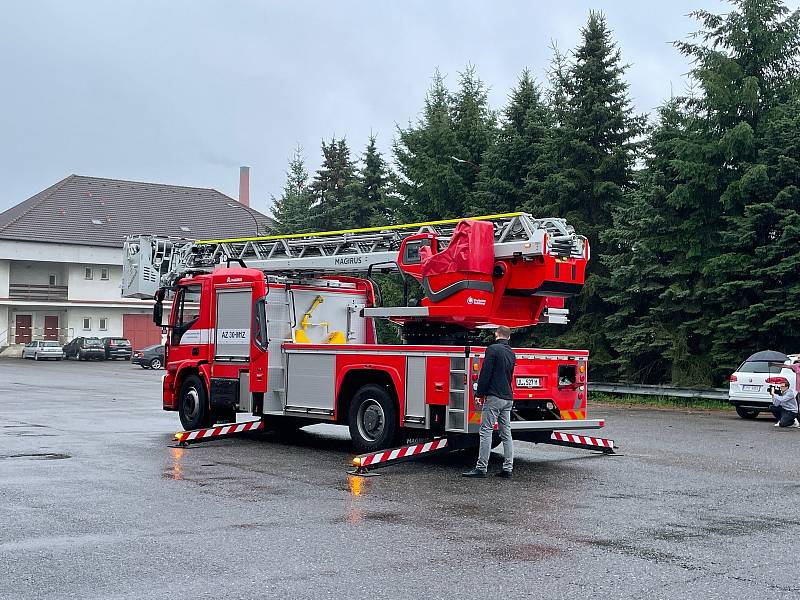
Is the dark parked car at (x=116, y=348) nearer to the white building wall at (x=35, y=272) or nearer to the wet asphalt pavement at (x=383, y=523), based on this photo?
the white building wall at (x=35, y=272)

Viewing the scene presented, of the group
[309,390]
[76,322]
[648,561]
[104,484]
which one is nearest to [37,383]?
[309,390]

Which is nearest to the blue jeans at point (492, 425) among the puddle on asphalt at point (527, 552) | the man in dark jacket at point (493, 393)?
the man in dark jacket at point (493, 393)

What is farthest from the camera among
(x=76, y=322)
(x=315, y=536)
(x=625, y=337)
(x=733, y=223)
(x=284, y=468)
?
(x=76, y=322)

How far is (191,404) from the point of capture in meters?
17.4

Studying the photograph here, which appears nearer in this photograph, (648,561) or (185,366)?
(648,561)

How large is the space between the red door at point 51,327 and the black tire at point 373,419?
58.4m

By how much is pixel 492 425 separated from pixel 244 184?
88.3 m

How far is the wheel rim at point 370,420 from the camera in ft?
46.4

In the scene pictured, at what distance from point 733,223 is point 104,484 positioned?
21045 millimetres

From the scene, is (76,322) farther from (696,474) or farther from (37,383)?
(696,474)

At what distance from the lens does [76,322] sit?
225 feet

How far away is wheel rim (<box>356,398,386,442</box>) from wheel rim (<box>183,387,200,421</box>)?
13.0 feet

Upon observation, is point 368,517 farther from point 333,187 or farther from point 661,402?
point 333,187

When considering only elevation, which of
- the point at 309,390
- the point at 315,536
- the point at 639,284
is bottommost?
the point at 315,536
